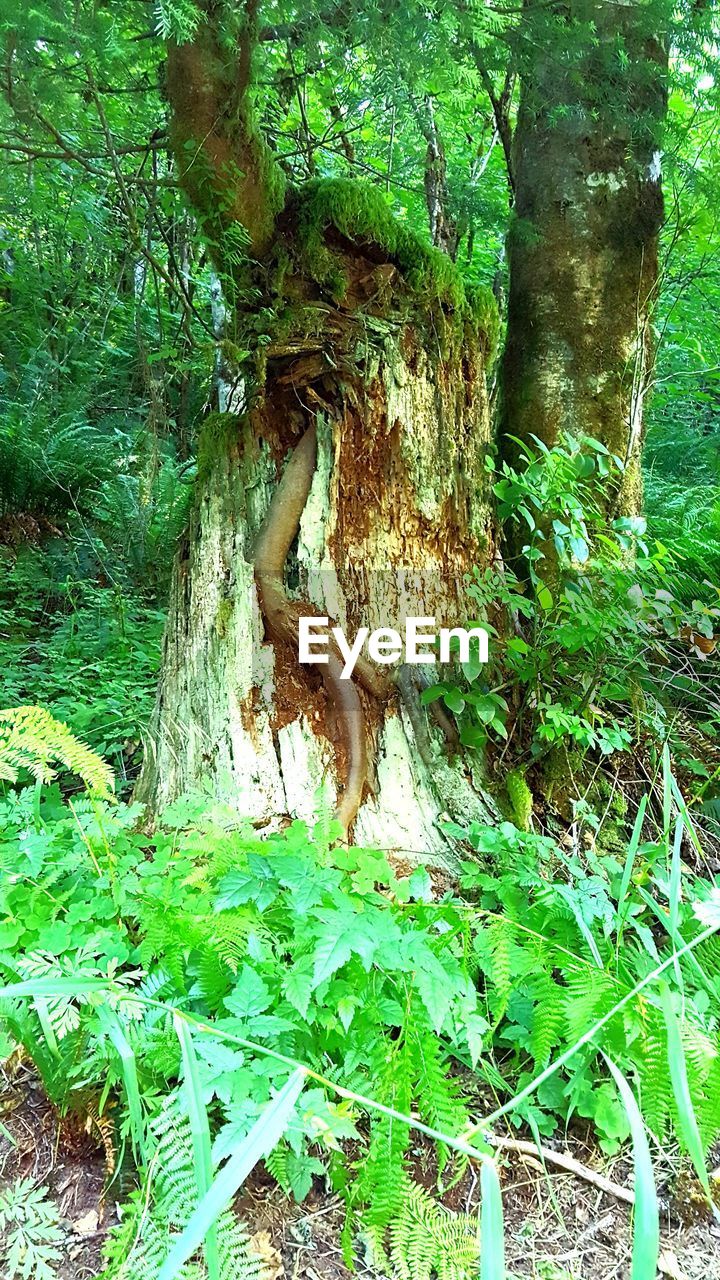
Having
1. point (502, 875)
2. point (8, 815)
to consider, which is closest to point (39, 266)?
point (8, 815)

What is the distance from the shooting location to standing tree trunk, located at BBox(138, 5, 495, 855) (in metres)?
2.27

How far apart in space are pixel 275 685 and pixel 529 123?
2562 millimetres

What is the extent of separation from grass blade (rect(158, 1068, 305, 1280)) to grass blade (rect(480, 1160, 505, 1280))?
0.87 feet

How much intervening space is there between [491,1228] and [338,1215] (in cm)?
86

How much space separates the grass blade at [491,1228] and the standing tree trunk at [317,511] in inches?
55.6

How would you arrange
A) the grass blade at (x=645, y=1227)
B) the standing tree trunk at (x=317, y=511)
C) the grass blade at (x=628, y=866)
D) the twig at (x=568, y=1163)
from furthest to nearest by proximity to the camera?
the standing tree trunk at (x=317, y=511) < the grass blade at (x=628, y=866) < the twig at (x=568, y=1163) < the grass blade at (x=645, y=1227)

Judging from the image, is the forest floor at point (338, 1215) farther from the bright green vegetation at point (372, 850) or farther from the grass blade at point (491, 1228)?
the grass blade at point (491, 1228)

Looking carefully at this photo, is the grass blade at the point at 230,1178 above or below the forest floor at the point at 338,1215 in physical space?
above

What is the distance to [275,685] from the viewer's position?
2332 millimetres

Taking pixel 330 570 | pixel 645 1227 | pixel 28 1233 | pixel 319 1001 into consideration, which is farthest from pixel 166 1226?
pixel 330 570

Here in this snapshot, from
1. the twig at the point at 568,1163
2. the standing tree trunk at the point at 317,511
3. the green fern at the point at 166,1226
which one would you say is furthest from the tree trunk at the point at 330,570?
the green fern at the point at 166,1226

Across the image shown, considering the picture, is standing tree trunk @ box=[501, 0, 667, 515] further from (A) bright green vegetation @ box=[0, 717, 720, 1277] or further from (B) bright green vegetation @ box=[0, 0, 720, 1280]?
(A) bright green vegetation @ box=[0, 717, 720, 1277]

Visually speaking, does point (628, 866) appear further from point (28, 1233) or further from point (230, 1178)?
point (28, 1233)

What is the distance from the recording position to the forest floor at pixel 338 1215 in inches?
55.1
